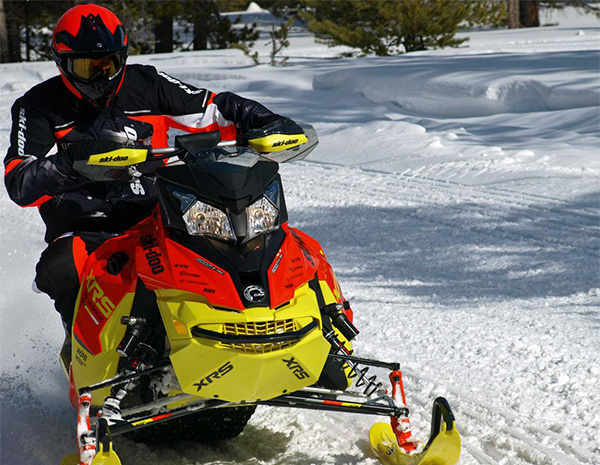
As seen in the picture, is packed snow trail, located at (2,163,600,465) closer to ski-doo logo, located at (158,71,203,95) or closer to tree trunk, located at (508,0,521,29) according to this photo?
ski-doo logo, located at (158,71,203,95)

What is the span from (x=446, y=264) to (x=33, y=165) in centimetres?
333

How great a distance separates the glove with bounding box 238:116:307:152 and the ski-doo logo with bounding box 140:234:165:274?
46 centimetres

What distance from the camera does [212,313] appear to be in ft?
8.04

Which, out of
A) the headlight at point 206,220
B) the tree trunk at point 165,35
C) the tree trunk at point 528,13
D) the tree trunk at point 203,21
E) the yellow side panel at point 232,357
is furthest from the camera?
the tree trunk at point 528,13

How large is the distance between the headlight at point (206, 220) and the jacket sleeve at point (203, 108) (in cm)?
84

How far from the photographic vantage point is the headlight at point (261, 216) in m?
2.56

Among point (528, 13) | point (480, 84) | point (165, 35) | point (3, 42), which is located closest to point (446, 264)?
point (480, 84)

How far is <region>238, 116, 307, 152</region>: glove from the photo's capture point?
280 centimetres

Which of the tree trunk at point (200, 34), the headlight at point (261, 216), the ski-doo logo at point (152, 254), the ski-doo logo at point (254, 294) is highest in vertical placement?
the tree trunk at point (200, 34)

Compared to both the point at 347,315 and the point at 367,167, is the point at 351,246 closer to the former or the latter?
the point at 367,167

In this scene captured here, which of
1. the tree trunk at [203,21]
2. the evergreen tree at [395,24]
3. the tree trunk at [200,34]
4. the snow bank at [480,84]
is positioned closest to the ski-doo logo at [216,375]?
the snow bank at [480,84]

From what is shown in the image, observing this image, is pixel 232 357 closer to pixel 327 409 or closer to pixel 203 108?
pixel 327 409

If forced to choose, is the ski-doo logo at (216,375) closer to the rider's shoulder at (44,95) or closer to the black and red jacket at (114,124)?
the black and red jacket at (114,124)

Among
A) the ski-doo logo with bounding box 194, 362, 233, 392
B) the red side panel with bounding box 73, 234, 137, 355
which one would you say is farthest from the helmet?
the ski-doo logo with bounding box 194, 362, 233, 392
